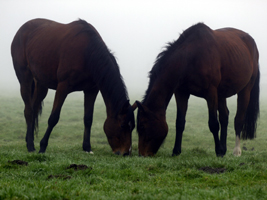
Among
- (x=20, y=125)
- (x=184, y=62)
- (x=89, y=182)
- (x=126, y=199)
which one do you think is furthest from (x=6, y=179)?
(x=20, y=125)

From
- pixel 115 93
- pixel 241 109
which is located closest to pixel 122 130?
pixel 115 93

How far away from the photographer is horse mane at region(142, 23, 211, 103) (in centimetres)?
693

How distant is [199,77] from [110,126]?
2114 millimetres

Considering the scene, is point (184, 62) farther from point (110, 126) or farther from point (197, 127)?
point (197, 127)

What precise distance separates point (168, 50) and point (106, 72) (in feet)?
4.60

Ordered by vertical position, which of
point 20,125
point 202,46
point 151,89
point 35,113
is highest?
point 202,46

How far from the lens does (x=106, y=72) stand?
22.9 feet

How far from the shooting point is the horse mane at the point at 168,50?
693 cm

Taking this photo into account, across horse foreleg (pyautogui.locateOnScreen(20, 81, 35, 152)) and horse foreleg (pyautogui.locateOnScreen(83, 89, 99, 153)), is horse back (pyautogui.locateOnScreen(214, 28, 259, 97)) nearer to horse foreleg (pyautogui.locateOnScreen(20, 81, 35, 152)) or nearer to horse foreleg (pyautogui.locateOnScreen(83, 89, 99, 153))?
horse foreleg (pyautogui.locateOnScreen(83, 89, 99, 153))

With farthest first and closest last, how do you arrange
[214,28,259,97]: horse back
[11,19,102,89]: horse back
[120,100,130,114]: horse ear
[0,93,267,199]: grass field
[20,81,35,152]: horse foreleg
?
[20,81,35,152]: horse foreleg < [214,28,259,97]: horse back < [11,19,102,89]: horse back < [120,100,130,114]: horse ear < [0,93,267,199]: grass field

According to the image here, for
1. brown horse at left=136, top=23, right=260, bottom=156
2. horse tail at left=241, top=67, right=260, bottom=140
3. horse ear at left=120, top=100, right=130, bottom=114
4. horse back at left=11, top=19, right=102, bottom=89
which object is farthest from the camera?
horse tail at left=241, top=67, right=260, bottom=140

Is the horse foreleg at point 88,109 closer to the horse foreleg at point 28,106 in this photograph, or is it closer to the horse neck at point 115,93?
the horse neck at point 115,93

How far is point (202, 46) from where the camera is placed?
704 centimetres

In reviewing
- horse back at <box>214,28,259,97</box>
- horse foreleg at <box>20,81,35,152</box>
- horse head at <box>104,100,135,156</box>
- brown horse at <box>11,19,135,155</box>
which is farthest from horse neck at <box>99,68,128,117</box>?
horse foreleg at <box>20,81,35,152</box>
